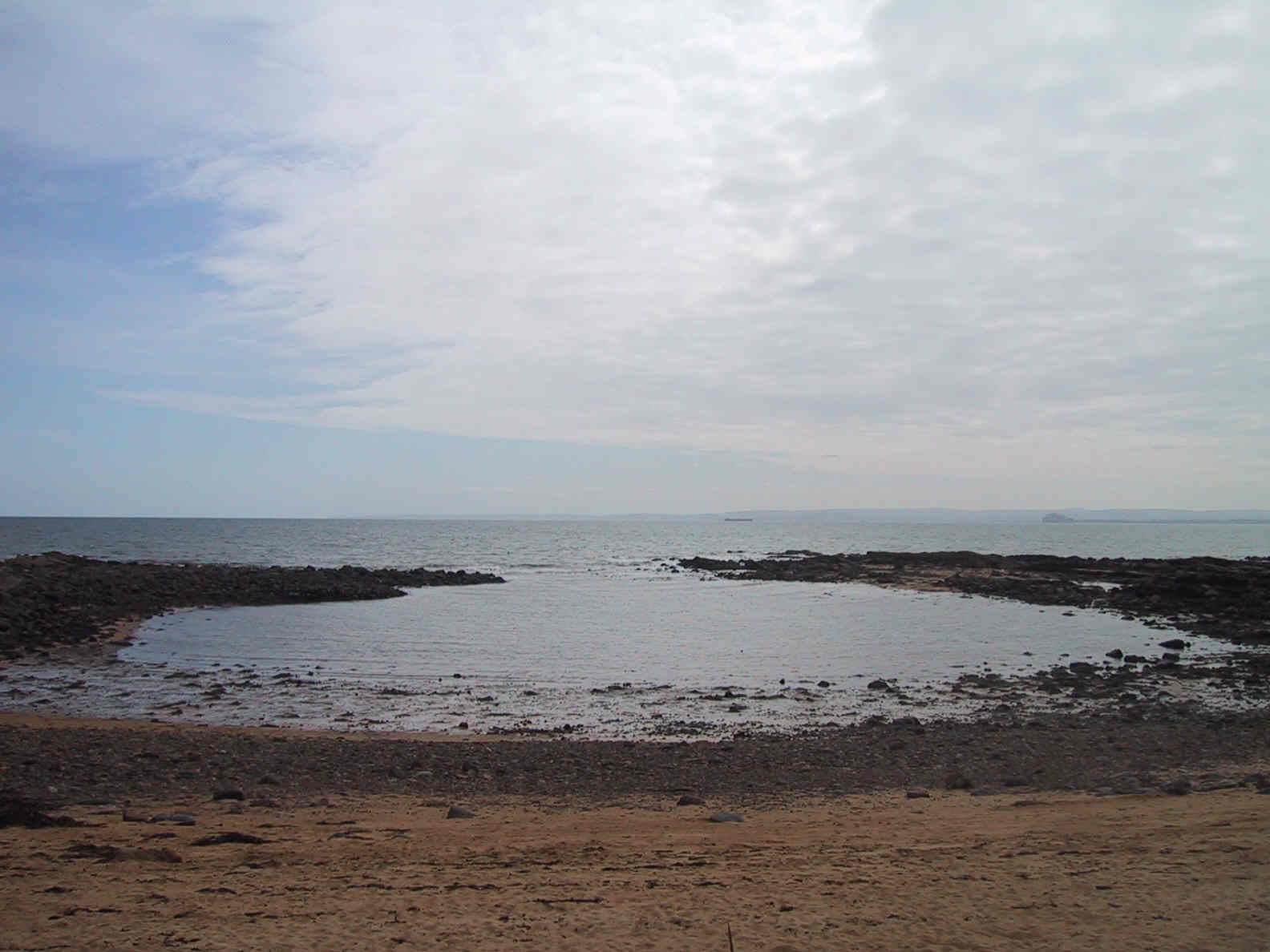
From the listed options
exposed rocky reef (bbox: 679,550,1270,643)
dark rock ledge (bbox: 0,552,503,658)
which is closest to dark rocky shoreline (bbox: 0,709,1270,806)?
dark rock ledge (bbox: 0,552,503,658)

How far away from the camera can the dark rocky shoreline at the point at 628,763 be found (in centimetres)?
1141

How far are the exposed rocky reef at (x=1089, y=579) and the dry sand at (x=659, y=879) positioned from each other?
23.5m

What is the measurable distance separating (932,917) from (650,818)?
3.73m

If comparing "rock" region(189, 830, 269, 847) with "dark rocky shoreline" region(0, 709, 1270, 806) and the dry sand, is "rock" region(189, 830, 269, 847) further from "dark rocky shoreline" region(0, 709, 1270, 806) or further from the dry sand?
"dark rocky shoreline" region(0, 709, 1270, 806)

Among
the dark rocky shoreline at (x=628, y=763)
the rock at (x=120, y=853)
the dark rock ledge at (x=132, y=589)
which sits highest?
the rock at (x=120, y=853)

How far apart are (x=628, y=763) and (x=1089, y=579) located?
46557 mm

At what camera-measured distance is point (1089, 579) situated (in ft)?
168

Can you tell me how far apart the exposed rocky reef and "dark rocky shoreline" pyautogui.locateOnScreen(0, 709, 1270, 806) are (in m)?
17.9

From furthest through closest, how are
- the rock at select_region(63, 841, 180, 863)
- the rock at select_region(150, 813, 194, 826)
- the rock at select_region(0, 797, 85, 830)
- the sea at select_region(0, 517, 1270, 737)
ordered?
the sea at select_region(0, 517, 1270, 737) → the rock at select_region(150, 813, 194, 826) → the rock at select_region(0, 797, 85, 830) → the rock at select_region(63, 841, 180, 863)

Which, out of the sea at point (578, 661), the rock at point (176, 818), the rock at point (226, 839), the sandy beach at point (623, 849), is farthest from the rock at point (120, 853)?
the sea at point (578, 661)

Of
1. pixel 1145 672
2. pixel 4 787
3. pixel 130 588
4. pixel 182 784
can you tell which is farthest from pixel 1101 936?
pixel 130 588

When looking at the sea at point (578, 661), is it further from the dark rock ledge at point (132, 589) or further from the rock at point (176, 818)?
the rock at point (176, 818)

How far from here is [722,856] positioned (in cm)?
852

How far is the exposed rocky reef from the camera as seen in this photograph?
3384 centimetres
